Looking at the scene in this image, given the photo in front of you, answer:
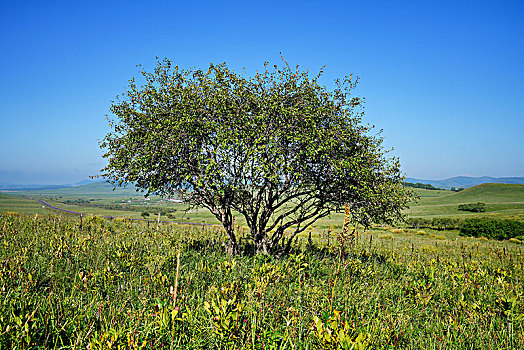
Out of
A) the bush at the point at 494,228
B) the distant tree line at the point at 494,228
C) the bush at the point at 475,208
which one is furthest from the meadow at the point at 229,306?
the bush at the point at 475,208

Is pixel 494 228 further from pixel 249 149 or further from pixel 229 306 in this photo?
pixel 229 306

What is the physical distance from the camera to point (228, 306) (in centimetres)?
323

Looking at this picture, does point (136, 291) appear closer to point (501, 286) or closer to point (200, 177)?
point (200, 177)

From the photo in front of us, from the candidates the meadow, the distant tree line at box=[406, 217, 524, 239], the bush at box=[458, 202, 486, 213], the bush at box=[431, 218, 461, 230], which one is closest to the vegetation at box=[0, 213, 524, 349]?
the meadow

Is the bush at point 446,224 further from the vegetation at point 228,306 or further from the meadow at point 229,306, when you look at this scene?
the meadow at point 229,306

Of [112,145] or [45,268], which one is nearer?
[45,268]

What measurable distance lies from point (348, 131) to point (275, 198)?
3.68m

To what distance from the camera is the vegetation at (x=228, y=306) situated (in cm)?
315

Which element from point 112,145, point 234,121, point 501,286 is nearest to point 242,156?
point 234,121

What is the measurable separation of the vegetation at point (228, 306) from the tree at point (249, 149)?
8.03 feet

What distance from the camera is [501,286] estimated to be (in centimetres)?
776

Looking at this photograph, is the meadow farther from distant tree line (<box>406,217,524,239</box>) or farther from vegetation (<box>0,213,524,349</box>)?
distant tree line (<box>406,217,524,239</box>)

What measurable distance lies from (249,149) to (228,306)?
6105mm

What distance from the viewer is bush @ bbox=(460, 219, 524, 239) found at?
36812 millimetres
